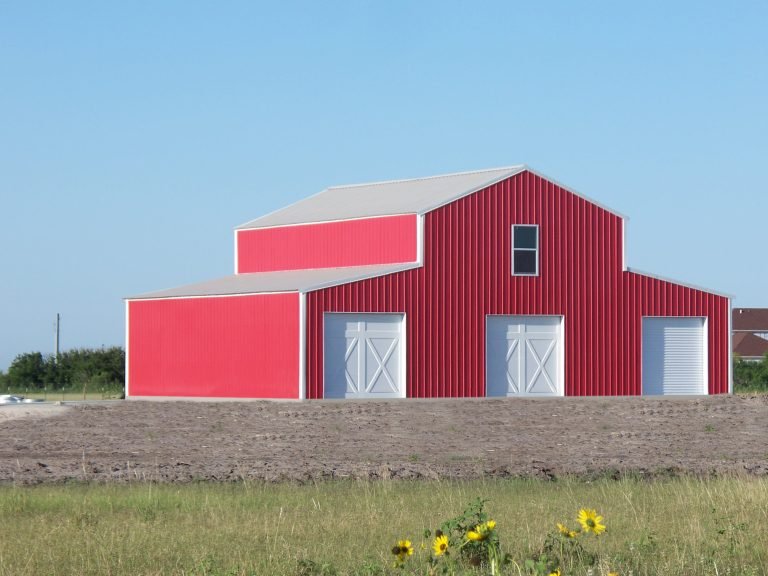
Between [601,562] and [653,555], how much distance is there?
129 centimetres

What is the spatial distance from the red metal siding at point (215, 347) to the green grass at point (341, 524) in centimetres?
2028

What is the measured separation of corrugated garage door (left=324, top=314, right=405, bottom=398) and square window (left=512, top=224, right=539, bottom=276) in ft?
14.1

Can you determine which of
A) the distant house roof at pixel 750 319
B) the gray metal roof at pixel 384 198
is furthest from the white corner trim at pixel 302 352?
the distant house roof at pixel 750 319

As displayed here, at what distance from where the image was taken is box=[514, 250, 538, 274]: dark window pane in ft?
141


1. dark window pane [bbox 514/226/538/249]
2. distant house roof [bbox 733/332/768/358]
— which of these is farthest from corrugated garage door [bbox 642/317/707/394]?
distant house roof [bbox 733/332/768/358]

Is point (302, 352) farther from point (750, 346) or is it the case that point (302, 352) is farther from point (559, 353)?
point (750, 346)

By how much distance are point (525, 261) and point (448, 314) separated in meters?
3.24

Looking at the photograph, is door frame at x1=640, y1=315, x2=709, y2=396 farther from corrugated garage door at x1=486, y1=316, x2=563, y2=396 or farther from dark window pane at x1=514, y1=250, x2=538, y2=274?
dark window pane at x1=514, y1=250, x2=538, y2=274

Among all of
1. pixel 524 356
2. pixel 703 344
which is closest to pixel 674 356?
pixel 703 344

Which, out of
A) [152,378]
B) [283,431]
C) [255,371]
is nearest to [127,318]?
[152,378]

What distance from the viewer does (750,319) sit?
12838 centimetres

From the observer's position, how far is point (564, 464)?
2270 cm

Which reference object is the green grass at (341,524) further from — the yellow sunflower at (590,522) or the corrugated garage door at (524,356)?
the corrugated garage door at (524,356)

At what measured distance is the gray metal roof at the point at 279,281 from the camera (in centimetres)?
4025
